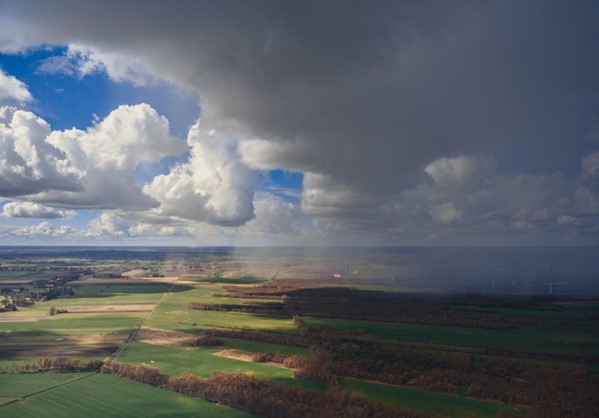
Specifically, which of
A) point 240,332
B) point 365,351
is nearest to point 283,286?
point 240,332

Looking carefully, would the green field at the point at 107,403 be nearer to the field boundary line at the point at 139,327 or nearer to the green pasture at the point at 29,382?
the green pasture at the point at 29,382

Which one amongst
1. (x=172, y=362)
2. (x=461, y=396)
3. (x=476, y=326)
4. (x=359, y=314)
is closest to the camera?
(x=461, y=396)

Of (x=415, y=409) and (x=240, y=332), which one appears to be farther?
(x=240, y=332)

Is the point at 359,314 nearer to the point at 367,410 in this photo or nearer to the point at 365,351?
the point at 365,351

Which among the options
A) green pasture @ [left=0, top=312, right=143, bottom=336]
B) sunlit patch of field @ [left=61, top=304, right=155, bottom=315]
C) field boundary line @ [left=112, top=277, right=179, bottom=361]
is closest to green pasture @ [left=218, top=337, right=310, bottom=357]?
field boundary line @ [left=112, top=277, right=179, bottom=361]

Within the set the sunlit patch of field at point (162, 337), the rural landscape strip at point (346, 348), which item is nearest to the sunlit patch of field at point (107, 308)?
the rural landscape strip at point (346, 348)

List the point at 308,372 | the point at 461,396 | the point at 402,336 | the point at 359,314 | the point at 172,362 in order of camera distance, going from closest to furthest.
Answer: the point at 461,396
the point at 308,372
the point at 172,362
the point at 402,336
the point at 359,314

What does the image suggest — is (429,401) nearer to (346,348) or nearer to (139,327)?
(346,348)

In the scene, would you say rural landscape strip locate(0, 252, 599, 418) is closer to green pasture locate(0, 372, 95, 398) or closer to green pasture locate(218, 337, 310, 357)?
green pasture locate(218, 337, 310, 357)
